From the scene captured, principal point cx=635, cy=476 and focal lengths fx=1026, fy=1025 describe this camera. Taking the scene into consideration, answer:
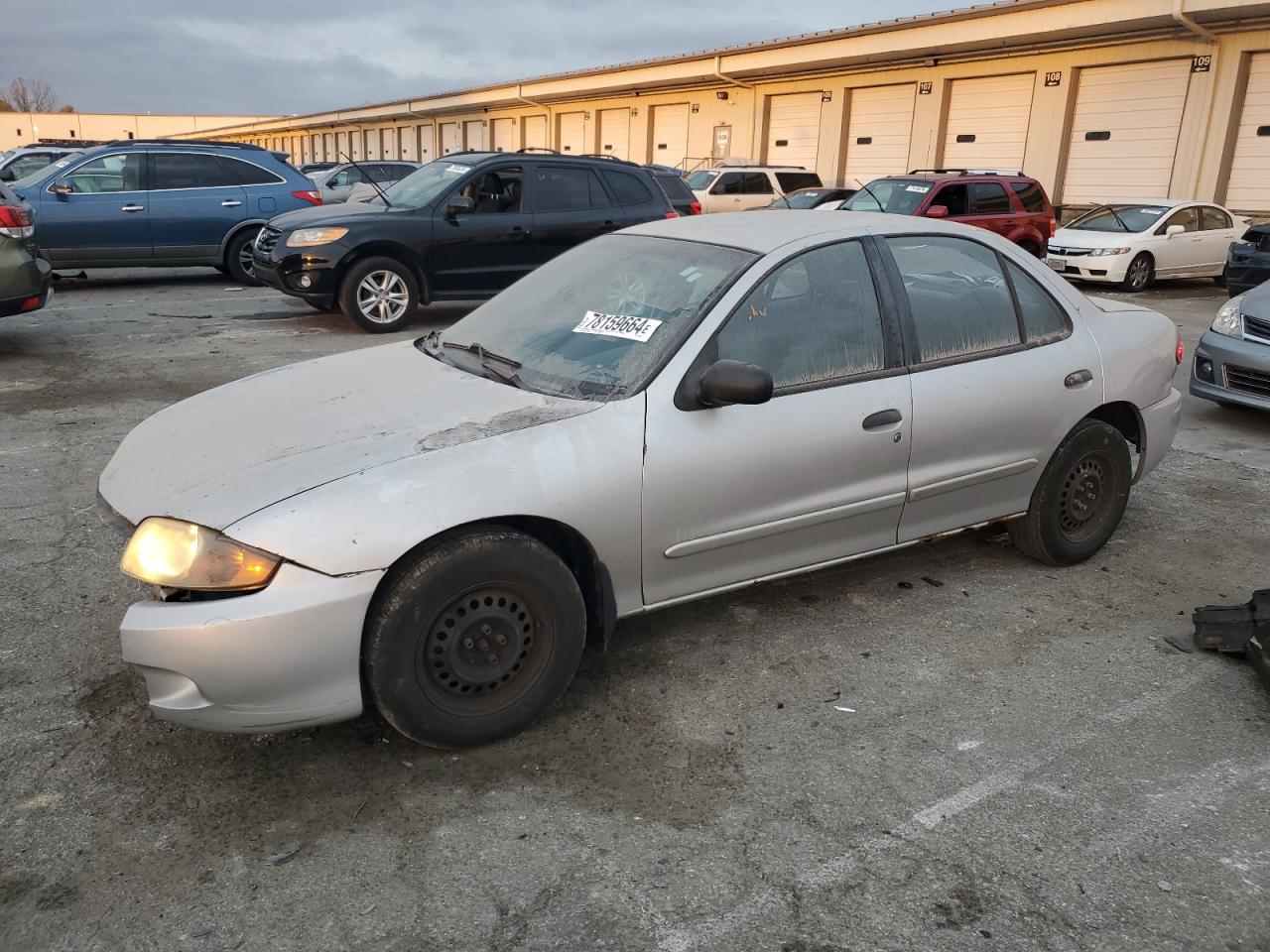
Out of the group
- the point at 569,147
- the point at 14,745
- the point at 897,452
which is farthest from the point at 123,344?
the point at 569,147

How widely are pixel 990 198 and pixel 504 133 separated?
2755 centimetres

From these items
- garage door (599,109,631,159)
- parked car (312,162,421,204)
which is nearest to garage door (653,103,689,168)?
garage door (599,109,631,159)

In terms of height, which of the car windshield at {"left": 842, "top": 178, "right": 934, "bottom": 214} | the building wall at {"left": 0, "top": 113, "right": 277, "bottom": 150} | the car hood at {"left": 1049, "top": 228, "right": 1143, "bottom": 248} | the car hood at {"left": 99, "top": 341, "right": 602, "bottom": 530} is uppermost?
the building wall at {"left": 0, "top": 113, "right": 277, "bottom": 150}

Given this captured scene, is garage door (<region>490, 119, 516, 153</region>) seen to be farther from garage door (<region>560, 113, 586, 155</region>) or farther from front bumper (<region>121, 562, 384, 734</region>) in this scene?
front bumper (<region>121, 562, 384, 734</region>)

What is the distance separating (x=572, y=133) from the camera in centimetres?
3619

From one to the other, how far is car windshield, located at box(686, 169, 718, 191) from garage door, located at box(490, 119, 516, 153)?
19.5m

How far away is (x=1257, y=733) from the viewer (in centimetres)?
330

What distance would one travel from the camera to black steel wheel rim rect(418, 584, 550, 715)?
2.97 meters

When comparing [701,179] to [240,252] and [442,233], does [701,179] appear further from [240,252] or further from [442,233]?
[442,233]

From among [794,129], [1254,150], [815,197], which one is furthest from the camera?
[794,129]

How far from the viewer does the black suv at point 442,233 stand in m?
9.78

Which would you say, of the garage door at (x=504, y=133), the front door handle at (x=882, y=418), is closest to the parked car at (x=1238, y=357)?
the front door handle at (x=882, y=418)

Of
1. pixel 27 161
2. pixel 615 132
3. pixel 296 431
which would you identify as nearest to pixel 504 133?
pixel 615 132

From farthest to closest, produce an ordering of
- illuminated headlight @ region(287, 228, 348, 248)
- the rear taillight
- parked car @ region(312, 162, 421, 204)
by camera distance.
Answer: parked car @ region(312, 162, 421, 204), illuminated headlight @ region(287, 228, 348, 248), the rear taillight
